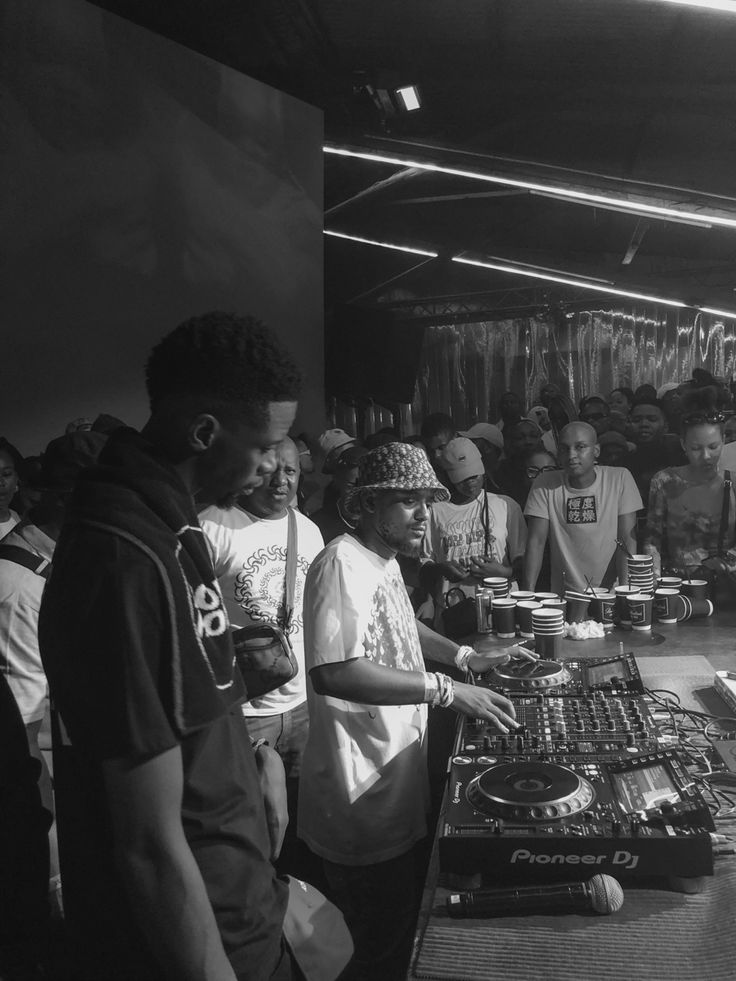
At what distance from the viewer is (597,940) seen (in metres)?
1.36

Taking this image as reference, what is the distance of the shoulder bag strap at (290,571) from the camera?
295 cm

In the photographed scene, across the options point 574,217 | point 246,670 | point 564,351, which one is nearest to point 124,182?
point 246,670

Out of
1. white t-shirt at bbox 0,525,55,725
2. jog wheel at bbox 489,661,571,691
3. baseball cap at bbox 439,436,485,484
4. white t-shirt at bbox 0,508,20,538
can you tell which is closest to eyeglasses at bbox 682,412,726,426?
baseball cap at bbox 439,436,485,484

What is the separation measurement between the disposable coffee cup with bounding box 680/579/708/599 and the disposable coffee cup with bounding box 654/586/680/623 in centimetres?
10

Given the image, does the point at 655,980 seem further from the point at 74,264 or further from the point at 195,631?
the point at 74,264

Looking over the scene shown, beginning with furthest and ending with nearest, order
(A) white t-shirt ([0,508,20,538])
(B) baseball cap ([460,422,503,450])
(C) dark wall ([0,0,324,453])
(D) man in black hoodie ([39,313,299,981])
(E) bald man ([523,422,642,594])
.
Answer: (B) baseball cap ([460,422,503,450]), (C) dark wall ([0,0,324,453]), (E) bald man ([523,422,642,594]), (A) white t-shirt ([0,508,20,538]), (D) man in black hoodie ([39,313,299,981])

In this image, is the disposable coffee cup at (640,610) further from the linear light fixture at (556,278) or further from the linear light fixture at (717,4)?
the linear light fixture at (556,278)

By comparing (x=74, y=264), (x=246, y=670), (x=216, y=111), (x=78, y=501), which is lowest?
(x=246, y=670)

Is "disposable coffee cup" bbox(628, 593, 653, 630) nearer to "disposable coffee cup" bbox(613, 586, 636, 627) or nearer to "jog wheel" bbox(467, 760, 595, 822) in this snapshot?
"disposable coffee cup" bbox(613, 586, 636, 627)

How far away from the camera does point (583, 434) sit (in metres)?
4.12

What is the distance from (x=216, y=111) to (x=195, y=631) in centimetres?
592

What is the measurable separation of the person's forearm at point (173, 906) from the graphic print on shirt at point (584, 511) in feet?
11.3

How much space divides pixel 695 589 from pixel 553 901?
2346 mm

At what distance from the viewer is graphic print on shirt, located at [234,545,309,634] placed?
2.91 metres
